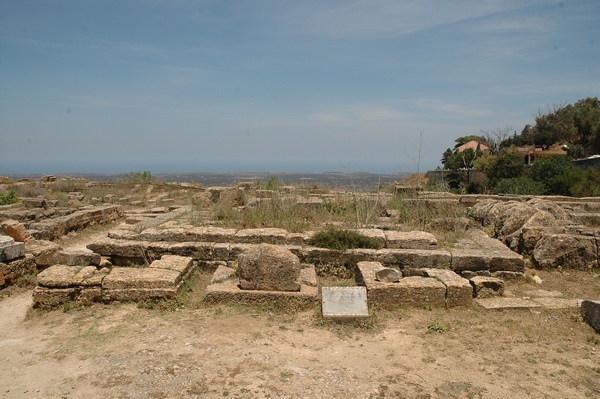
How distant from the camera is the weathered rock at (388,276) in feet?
20.9

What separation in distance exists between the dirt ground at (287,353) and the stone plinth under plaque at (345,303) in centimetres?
14

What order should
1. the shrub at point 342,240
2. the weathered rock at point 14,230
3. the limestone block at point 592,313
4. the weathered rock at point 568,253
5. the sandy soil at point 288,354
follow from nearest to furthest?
the sandy soil at point 288,354
the limestone block at point 592,313
the shrub at point 342,240
the weathered rock at point 568,253
the weathered rock at point 14,230

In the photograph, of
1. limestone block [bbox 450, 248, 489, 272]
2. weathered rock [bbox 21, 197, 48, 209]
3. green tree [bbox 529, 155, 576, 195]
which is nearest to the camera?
limestone block [bbox 450, 248, 489, 272]

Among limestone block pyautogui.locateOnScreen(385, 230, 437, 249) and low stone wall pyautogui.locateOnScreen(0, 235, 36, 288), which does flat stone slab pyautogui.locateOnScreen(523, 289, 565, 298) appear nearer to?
limestone block pyautogui.locateOnScreen(385, 230, 437, 249)

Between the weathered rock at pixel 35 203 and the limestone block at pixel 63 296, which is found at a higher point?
the weathered rock at pixel 35 203

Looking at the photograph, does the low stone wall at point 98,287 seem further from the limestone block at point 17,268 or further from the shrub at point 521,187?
the shrub at point 521,187

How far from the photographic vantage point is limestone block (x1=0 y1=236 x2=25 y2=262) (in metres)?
7.21

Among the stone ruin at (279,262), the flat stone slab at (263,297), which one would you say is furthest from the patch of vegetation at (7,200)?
the flat stone slab at (263,297)

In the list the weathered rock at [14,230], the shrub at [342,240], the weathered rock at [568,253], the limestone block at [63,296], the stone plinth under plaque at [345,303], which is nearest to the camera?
the stone plinth under plaque at [345,303]

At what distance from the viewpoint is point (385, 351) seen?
4.93 m

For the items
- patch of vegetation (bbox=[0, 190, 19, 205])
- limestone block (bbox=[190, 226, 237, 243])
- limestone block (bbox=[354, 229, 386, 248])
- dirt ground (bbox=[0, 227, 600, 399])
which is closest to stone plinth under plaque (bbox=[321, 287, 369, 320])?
dirt ground (bbox=[0, 227, 600, 399])

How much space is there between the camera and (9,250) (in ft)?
23.9

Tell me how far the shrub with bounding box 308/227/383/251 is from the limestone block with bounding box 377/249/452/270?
35cm

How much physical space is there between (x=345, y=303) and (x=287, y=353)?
1.38 meters
